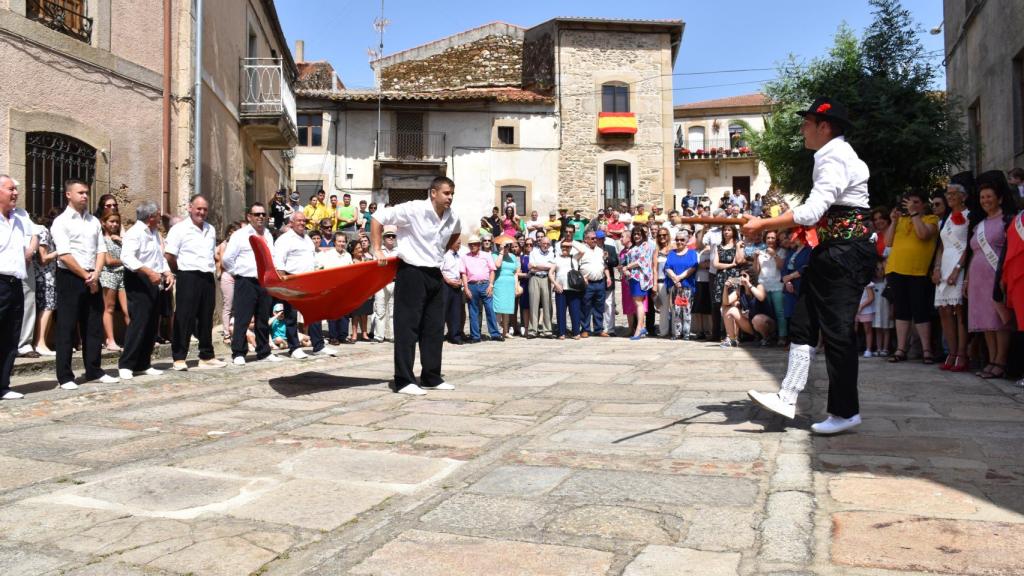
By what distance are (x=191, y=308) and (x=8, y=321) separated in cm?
230

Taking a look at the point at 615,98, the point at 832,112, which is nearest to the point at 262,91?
the point at 615,98

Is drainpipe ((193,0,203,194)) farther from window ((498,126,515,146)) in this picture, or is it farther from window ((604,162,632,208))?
window ((604,162,632,208))

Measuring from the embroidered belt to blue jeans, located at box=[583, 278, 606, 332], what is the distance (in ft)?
30.3

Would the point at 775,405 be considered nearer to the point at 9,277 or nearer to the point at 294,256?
the point at 9,277

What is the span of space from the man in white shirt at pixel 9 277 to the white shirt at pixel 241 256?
114 inches

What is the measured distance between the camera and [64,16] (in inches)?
470

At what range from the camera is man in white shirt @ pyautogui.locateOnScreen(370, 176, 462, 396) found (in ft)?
23.7

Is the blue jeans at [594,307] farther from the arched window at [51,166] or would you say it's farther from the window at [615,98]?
the window at [615,98]

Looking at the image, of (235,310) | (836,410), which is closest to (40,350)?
(235,310)

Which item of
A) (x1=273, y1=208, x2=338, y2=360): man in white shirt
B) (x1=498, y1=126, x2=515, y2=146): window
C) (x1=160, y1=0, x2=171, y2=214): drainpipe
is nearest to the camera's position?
(x1=273, y1=208, x2=338, y2=360): man in white shirt

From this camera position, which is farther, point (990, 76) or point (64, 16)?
point (990, 76)

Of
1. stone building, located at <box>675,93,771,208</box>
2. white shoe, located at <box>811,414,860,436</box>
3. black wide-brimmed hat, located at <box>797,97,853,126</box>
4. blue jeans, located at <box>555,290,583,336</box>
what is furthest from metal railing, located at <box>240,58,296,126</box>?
stone building, located at <box>675,93,771,208</box>

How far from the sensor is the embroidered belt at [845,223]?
500 cm

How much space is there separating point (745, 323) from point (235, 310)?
6.79 m
